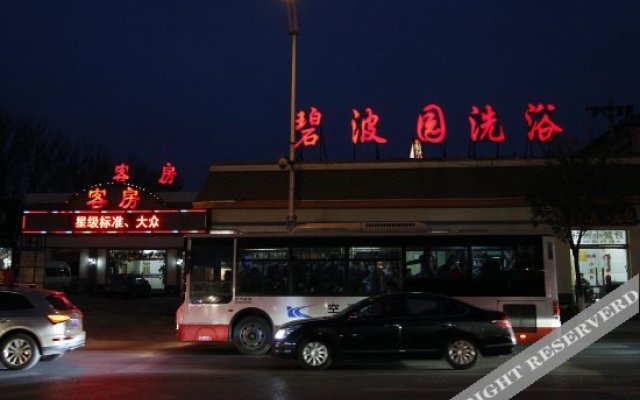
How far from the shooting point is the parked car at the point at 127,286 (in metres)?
39.5

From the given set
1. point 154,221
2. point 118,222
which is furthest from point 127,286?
point 154,221

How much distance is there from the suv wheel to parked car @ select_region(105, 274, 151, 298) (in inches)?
1074

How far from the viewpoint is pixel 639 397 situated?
9289 millimetres

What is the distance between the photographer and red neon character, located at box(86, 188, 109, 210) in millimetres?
28906

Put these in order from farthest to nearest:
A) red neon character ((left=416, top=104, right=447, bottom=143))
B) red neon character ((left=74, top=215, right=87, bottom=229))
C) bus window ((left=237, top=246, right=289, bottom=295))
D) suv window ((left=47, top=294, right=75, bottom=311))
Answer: red neon character ((left=74, top=215, right=87, bottom=229)), red neon character ((left=416, top=104, right=447, bottom=143)), bus window ((left=237, top=246, right=289, bottom=295)), suv window ((left=47, top=294, right=75, bottom=311))

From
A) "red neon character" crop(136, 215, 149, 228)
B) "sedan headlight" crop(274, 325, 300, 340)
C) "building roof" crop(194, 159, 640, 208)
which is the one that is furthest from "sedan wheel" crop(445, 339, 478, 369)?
"red neon character" crop(136, 215, 149, 228)

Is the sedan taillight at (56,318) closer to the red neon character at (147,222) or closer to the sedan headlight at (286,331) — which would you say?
the sedan headlight at (286,331)

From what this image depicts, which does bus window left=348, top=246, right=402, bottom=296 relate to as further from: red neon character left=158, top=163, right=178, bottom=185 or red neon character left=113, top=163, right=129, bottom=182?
red neon character left=158, top=163, right=178, bottom=185

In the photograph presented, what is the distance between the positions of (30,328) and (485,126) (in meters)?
19.5

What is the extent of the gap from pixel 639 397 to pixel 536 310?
19.2 ft

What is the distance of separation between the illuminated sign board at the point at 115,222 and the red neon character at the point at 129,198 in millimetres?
283

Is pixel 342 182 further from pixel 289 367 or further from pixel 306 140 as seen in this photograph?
pixel 289 367

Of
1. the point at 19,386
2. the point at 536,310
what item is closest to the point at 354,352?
the point at 536,310

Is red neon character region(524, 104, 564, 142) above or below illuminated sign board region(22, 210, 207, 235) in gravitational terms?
above
